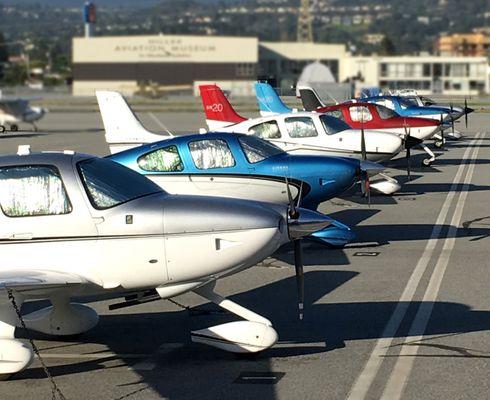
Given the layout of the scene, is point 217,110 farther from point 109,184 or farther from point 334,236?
point 109,184

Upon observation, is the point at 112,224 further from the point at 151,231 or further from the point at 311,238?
the point at 311,238

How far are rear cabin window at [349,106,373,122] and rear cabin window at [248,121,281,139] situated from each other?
17.5ft

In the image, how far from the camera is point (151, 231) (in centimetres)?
973

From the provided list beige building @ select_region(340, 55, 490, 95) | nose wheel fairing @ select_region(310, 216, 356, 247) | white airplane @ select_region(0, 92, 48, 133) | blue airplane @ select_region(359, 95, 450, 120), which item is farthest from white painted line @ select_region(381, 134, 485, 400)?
beige building @ select_region(340, 55, 490, 95)

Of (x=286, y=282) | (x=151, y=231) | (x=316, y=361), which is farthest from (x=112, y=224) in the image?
(x=286, y=282)

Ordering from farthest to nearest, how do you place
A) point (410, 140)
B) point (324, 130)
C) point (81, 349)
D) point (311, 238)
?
point (410, 140) < point (324, 130) < point (311, 238) < point (81, 349)

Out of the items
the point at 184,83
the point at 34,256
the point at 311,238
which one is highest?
the point at 34,256

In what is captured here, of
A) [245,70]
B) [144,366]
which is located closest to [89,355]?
[144,366]

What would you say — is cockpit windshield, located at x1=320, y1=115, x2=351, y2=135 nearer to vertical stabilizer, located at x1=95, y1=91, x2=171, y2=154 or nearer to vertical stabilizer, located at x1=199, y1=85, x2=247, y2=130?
vertical stabilizer, located at x1=95, y1=91, x2=171, y2=154

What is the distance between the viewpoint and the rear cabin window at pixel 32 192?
991cm

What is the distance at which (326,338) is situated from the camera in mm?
10734

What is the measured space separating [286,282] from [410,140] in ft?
33.8

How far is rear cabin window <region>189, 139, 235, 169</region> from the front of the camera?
15.9 meters

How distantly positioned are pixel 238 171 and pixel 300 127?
5.99 m
